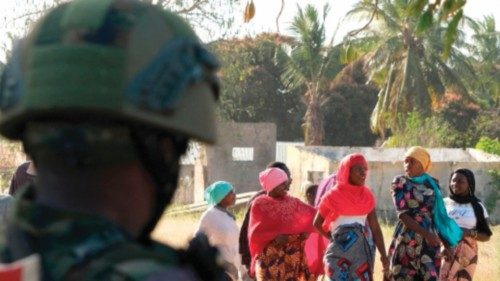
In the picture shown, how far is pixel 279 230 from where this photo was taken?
10.3 m

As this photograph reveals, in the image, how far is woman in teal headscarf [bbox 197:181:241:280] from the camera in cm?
952

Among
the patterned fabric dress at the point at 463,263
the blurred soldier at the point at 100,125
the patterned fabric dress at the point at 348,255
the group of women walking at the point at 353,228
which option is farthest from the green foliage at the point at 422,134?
the blurred soldier at the point at 100,125

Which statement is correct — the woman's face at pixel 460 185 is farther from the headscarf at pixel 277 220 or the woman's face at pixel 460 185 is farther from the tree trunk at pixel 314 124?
the tree trunk at pixel 314 124

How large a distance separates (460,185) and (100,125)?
31.3ft

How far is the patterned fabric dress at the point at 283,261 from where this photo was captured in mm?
10328

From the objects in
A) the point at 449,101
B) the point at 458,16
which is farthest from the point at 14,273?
the point at 449,101

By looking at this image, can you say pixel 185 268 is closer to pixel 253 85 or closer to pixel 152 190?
pixel 152 190

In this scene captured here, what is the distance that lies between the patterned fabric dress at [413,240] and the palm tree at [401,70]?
98.8 ft

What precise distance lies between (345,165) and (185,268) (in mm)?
8730

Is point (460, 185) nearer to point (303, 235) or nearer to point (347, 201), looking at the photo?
point (347, 201)

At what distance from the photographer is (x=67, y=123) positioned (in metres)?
1.38

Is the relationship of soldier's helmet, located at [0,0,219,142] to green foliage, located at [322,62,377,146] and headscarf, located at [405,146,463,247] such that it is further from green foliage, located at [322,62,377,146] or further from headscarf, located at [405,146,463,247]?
green foliage, located at [322,62,377,146]

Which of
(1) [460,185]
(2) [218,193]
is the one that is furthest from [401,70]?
(2) [218,193]

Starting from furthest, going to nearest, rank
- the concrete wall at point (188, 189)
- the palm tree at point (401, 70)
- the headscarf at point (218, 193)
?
the palm tree at point (401, 70)
the concrete wall at point (188, 189)
the headscarf at point (218, 193)
